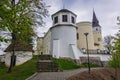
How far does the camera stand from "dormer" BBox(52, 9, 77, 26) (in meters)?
42.0

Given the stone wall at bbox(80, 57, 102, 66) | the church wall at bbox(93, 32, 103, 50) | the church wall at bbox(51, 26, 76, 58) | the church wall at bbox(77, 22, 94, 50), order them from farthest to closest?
the church wall at bbox(93, 32, 103, 50) < the church wall at bbox(77, 22, 94, 50) < the church wall at bbox(51, 26, 76, 58) < the stone wall at bbox(80, 57, 102, 66)

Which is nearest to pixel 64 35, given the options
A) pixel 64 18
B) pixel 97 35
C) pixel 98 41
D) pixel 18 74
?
pixel 64 18

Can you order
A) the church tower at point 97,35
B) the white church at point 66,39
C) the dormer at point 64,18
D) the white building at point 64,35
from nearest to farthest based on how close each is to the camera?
1. the white church at point 66,39
2. the white building at point 64,35
3. the dormer at point 64,18
4. the church tower at point 97,35

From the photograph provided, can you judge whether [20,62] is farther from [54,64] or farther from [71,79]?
[71,79]

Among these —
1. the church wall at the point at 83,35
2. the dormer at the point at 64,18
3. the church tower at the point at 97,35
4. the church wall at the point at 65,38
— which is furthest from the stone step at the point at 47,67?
the church tower at the point at 97,35

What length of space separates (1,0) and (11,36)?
51.2 ft

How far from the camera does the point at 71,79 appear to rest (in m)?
16.6

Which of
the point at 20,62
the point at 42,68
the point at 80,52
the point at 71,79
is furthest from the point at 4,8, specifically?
the point at 80,52

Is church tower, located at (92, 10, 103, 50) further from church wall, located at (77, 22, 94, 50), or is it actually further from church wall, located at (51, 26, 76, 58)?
church wall, located at (51, 26, 76, 58)

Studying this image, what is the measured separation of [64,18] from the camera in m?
42.5

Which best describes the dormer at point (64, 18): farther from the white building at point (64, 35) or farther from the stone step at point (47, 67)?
the stone step at point (47, 67)

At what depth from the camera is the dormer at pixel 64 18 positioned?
4202cm


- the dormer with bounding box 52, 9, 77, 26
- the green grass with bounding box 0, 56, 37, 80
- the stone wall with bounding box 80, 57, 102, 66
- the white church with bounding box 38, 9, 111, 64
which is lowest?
the green grass with bounding box 0, 56, 37, 80

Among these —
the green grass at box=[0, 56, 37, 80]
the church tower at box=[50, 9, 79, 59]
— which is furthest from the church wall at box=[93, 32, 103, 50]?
the green grass at box=[0, 56, 37, 80]
